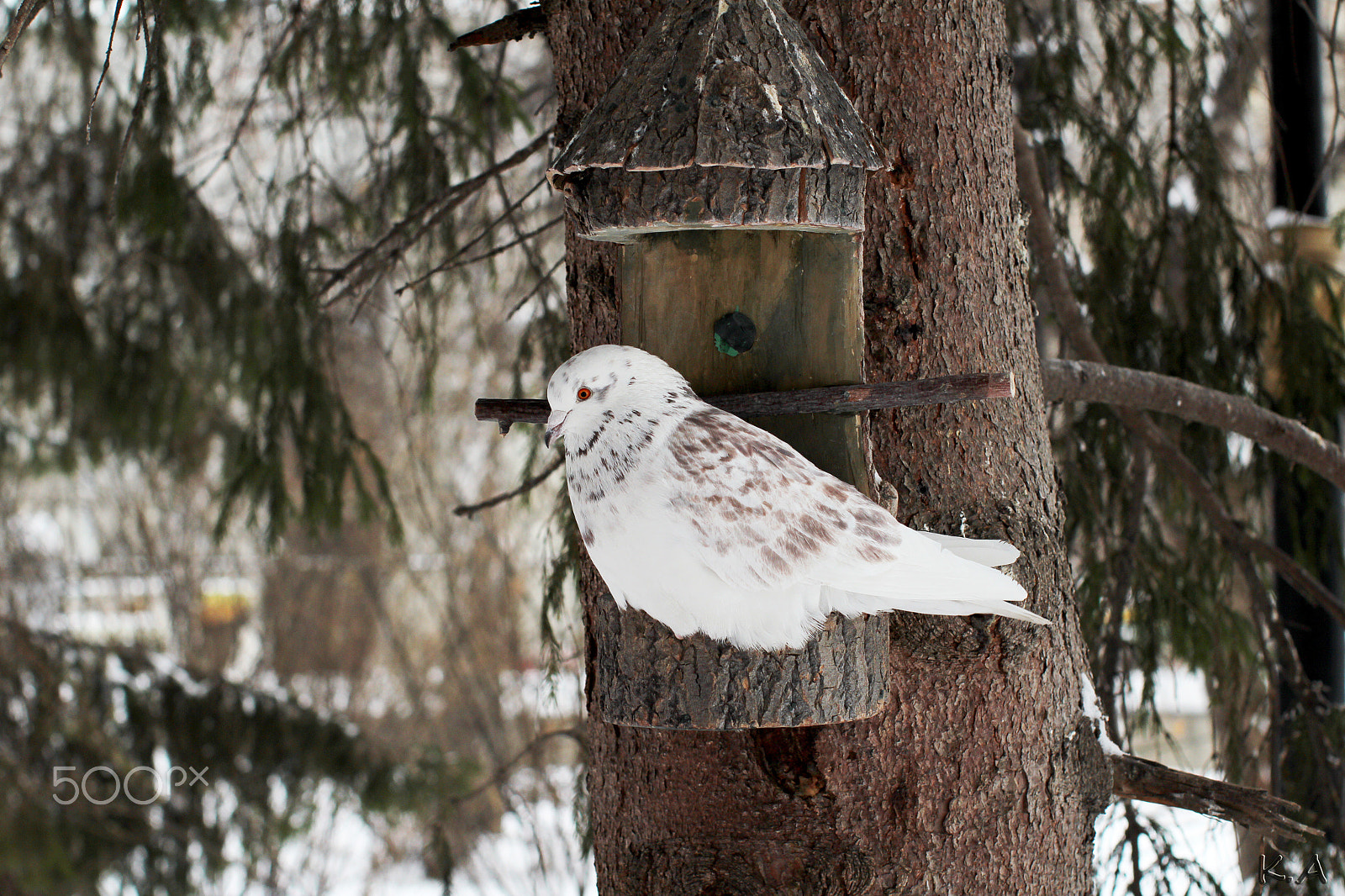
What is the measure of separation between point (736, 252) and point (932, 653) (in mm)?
644

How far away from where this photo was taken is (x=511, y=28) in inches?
78.7

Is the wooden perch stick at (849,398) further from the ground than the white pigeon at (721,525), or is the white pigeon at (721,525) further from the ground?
the wooden perch stick at (849,398)

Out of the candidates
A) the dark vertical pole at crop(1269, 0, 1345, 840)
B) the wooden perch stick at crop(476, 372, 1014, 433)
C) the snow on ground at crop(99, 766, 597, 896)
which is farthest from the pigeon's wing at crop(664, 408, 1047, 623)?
the snow on ground at crop(99, 766, 597, 896)

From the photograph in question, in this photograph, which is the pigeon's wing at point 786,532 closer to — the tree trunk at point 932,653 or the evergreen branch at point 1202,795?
the tree trunk at point 932,653

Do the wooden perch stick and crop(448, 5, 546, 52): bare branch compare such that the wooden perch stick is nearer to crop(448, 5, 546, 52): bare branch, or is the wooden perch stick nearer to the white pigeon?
the white pigeon

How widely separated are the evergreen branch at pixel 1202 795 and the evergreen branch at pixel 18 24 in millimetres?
1793

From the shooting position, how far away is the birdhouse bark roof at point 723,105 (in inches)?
54.7

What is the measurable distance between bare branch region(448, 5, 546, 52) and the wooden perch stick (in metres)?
0.75

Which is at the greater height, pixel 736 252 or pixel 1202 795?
pixel 736 252

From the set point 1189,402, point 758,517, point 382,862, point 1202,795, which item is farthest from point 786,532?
point 382,862

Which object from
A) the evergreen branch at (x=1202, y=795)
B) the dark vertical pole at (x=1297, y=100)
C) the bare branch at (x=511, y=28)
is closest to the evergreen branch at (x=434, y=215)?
the bare branch at (x=511, y=28)

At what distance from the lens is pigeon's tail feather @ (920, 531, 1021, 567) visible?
1.48 m

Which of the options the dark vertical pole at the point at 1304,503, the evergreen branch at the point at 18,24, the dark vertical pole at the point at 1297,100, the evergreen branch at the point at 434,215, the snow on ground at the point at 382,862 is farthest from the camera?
the snow on ground at the point at 382,862

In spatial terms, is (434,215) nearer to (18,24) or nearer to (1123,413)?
(18,24)
